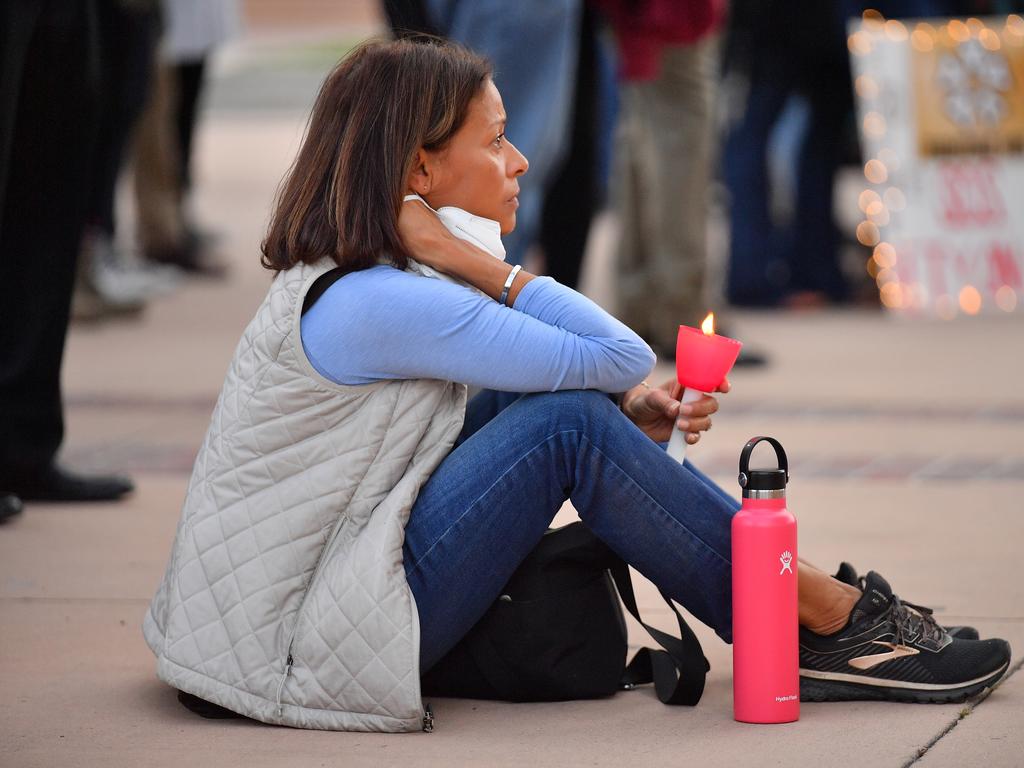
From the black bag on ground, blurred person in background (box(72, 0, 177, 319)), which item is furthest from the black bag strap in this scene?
blurred person in background (box(72, 0, 177, 319))

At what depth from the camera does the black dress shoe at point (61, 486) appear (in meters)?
4.33

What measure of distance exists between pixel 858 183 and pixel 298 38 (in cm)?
2035

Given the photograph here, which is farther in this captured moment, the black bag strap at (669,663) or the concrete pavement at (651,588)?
the black bag strap at (669,663)

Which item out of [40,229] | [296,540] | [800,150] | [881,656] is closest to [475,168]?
[296,540]

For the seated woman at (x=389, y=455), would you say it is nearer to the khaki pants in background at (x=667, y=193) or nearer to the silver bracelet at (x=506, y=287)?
the silver bracelet at (x=506, y=287)

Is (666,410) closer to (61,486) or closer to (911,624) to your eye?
(911,624)

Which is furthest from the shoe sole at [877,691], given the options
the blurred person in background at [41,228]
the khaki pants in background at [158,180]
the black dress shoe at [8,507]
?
the khaki pants in background at [158,180]

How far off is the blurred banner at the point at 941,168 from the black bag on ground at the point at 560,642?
194 inches

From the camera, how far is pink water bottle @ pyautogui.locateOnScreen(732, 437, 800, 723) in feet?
8.65

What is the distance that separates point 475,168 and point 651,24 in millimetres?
3001

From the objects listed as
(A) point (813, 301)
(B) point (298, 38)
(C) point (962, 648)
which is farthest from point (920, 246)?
(B) point (298, 38)

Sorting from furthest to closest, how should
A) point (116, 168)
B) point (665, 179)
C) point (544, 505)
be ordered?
point (116, 168) < point (665, 179) < point (544, 505)

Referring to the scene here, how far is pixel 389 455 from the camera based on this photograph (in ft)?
8.98

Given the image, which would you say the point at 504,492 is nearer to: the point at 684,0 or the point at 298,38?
the point at 684,0
